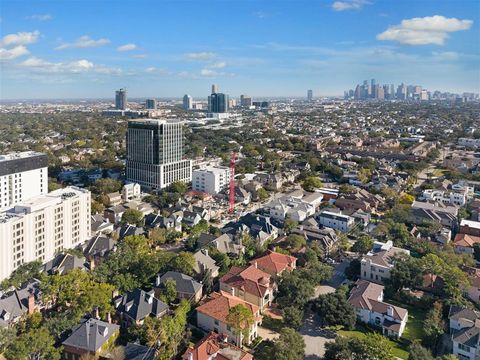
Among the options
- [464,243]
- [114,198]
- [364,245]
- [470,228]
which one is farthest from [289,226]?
[114,198]

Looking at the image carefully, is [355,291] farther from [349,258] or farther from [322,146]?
[322,146]

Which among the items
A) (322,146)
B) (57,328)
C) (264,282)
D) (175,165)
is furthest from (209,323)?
(322,146)

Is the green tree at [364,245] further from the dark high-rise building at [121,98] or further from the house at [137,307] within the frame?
the dark high-rise building at [121,98]

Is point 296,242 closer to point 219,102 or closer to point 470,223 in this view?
point 470,223

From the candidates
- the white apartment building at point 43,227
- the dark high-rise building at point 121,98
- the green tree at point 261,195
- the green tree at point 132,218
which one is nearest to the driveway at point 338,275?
the green tree at point 132,218

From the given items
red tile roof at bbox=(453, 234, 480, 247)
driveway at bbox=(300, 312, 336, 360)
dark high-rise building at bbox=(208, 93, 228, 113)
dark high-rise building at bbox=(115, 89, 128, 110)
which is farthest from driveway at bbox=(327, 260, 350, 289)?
dark high-rise building at bbox=(115, 89, 128, 110)

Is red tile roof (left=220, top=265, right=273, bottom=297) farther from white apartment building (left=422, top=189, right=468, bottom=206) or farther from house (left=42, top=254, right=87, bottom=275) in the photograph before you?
white apartment building (left=422, top=189, right=468, bottom=206)
